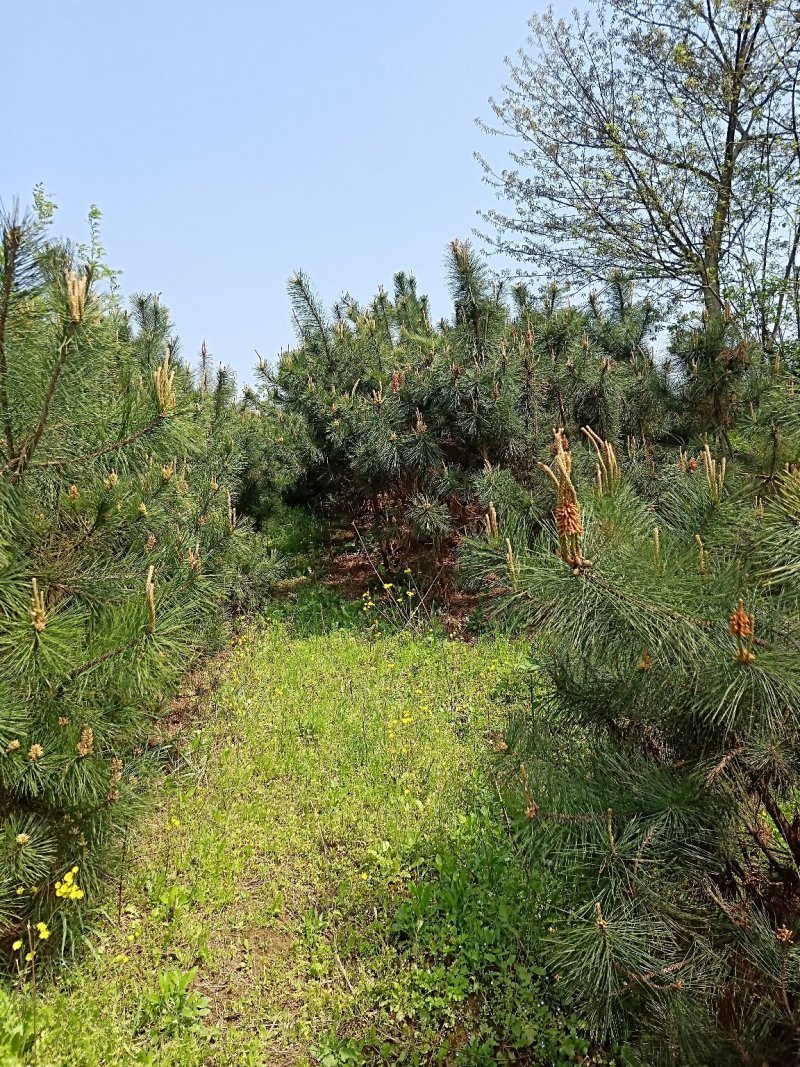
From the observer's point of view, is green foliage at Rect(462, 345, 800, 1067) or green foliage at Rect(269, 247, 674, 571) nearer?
green foliage at Rect(462, 345, 800, 1067)

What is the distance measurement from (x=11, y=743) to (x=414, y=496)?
12.9ft

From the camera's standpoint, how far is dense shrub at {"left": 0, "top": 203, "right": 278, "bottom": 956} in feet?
6.37

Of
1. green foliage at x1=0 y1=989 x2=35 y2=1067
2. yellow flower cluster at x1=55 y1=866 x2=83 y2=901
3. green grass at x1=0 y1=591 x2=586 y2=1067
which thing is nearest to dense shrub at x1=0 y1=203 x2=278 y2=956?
yellow flower cluster at x1=55 y1=866 x2=83 y2=901

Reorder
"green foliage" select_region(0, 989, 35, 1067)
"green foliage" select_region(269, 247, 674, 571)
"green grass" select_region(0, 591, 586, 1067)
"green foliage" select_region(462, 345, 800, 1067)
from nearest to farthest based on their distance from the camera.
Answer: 1. "green foliage" select_region(462, 345, 800, 1067)
2. "green foliage" select_region(0, 989, 35, 1067)
3. "green grass" select_region(0, 591, 586, 1067)
4. "green foliage" select_region(269, 247, 674, 571)

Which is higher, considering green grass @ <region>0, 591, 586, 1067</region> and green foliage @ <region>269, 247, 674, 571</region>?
green foliage @ <region>269, 247, 674, 571</region>

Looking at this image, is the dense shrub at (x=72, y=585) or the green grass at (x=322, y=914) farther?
the green grass at (x=322, y=914)

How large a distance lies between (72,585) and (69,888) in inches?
40.1

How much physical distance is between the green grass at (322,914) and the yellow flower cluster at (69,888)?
34 centimetres

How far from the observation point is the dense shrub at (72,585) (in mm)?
1941

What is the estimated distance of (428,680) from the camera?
14.4ft

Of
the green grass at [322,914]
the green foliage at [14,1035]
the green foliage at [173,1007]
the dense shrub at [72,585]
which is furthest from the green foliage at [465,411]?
the green foliage at [14,1035]

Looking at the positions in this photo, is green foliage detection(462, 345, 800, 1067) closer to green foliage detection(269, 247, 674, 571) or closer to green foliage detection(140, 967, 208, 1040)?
green foliage detection(140, 967, 208, 1040)

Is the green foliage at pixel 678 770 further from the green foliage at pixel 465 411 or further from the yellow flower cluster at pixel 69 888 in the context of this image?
the green foliage at pixel 465 411

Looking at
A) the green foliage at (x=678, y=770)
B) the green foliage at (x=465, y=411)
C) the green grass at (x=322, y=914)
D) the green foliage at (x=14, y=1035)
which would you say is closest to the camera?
the green foliage at (x=678, y=770)
